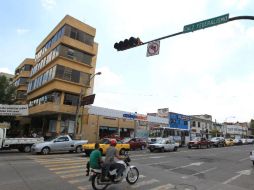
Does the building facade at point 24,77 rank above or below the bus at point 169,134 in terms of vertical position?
above

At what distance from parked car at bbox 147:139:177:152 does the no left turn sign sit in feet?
64.1

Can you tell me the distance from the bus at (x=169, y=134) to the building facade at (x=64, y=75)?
1115cm

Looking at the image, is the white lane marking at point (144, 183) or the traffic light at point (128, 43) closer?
the white lane marking at point (144, 183)

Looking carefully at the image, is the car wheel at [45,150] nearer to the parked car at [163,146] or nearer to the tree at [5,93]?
the parked car at [163,146]

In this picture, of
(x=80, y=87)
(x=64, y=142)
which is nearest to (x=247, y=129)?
(x=80, y=87)

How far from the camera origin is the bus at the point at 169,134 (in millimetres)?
39406

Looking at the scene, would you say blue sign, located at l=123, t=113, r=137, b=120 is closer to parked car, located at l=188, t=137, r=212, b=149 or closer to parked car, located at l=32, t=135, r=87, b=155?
parked car, located at l=188, t=137, r=212, b=149

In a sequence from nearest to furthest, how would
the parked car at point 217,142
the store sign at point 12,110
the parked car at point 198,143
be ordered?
1. the store sign at point 12,110
2. the parked car at point 198,143
3. the parked car at point 217,142

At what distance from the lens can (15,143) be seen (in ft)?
79.7

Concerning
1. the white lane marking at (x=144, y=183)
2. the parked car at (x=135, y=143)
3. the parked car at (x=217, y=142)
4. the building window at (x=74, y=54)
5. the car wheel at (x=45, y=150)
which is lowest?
the white lane marking at (x=144, y=183)

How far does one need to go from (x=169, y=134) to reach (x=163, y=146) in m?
10.0

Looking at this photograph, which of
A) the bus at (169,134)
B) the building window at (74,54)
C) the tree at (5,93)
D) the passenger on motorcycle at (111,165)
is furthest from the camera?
the bus at (169,134)

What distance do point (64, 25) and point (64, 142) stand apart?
1917 centimetres

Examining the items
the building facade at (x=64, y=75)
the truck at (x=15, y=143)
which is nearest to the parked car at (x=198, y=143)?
the building facade at (x=64, y=75)
